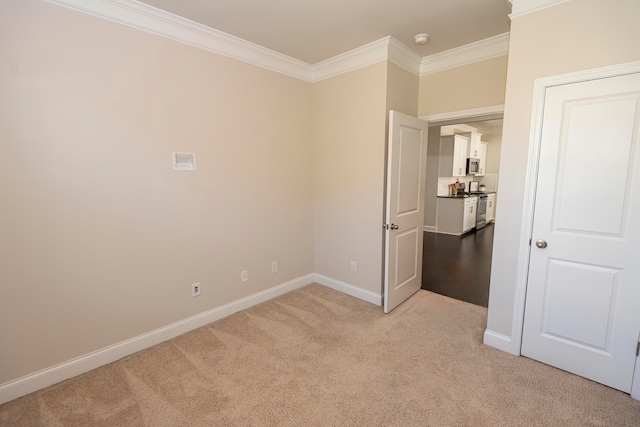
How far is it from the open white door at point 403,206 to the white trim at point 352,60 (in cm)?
68

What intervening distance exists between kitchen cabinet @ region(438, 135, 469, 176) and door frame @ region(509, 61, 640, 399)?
505cm

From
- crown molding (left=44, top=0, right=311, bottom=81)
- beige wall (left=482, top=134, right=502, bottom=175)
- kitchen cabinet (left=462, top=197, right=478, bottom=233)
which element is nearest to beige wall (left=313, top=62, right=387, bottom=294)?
crown molding (left=44, top=0, right=311, bottom=81)

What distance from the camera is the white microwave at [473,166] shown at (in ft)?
24.5

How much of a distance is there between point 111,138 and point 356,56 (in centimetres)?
247

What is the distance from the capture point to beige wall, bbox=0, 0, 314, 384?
191 cm

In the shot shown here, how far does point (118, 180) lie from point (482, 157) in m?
8.87

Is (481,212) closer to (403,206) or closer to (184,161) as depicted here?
(403,206)

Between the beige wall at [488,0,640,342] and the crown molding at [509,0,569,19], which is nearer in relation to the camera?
A: the beige wall at [488,0,640,342]

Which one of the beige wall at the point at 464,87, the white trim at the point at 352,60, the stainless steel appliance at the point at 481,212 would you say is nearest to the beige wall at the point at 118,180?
the white trim at the point at 352,60

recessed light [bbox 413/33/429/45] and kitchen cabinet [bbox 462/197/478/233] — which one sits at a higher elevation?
recessed light [bbox 413/33/429/45]

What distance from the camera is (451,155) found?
6.91 meters

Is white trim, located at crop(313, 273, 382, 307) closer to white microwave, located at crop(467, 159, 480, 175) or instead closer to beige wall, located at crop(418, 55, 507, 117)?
beige wall, located at crop(418, 55, 507, 117)

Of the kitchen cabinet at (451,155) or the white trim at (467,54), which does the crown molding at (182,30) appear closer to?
the white trim at (467,54)

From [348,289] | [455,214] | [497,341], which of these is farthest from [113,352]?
[455,214]
